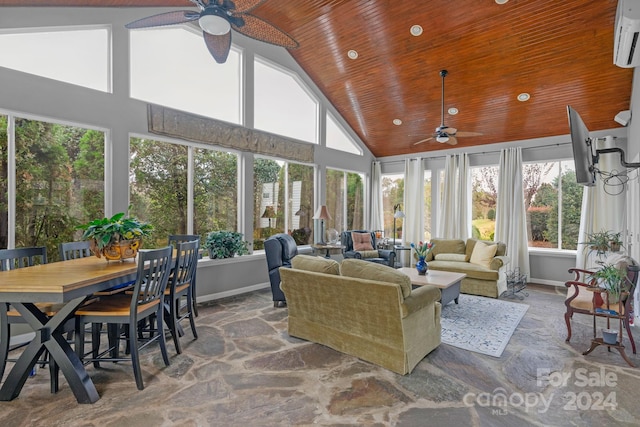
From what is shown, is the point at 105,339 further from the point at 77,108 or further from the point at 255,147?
the point at 255,147

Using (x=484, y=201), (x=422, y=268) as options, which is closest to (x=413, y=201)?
(x=484, y=201)

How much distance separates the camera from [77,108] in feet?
12.3

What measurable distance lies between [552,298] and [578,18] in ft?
12.8

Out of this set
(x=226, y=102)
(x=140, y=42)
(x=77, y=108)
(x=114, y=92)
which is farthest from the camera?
(x=226, y=102)

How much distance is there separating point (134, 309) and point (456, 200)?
636cm

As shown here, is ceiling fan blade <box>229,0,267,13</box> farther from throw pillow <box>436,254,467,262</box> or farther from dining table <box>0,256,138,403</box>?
throw pillow <box>436,254,467,262</box>

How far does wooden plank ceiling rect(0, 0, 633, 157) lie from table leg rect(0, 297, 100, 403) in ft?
10.7

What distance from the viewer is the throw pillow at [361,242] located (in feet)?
21.9

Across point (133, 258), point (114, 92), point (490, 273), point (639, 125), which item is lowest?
point (490, 273)

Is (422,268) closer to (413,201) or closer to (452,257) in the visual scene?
(452,257)

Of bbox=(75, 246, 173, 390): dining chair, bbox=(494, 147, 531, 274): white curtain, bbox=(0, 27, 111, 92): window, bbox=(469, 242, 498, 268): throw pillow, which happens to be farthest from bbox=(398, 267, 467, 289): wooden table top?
bbox=(0, 27, 111, 92): window

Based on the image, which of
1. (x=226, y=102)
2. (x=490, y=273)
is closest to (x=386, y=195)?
(x=490, y=273)

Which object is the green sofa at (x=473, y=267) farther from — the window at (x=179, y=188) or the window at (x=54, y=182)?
the window at (x=54, y=182)

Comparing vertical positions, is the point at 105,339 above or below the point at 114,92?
below
